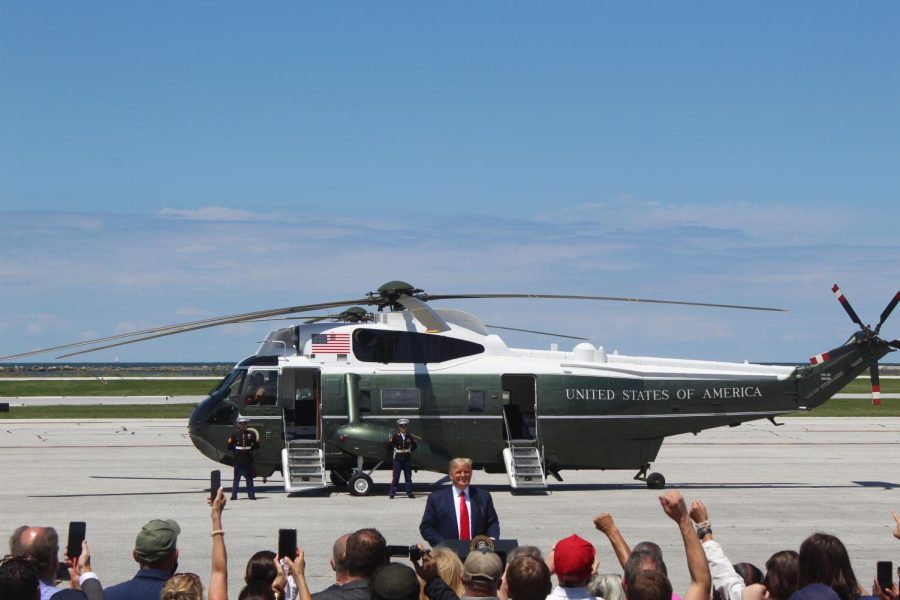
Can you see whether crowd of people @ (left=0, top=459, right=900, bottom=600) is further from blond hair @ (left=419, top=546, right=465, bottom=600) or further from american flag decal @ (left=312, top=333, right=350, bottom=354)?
american flag decal @ (left=312, top=333, right=350, bottom=354)

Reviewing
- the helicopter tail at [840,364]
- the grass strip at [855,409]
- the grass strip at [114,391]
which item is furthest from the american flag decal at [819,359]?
the grass strip at [114,391]

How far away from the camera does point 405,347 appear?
2102 centimetres

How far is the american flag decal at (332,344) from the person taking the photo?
20875 mm

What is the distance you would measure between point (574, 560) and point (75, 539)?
3.00m

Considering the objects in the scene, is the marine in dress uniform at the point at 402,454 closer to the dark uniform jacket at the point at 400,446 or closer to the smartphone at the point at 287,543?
the dark uniform jacket at the point at 400,446

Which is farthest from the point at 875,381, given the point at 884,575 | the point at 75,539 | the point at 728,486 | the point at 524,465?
the point at 75,539

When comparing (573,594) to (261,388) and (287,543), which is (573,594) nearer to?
(287,543)

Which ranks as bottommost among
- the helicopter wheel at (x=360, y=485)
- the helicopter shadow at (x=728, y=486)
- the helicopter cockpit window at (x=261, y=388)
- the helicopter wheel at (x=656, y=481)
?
the helicopter shadow at (x=728, y=486)

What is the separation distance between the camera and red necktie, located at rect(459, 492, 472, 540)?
33.7 ft

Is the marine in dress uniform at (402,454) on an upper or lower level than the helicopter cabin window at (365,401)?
lower

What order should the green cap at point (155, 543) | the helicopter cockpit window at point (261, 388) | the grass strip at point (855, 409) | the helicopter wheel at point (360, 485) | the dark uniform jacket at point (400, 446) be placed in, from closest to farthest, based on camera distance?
the green cap at point (155, 543) → the dark uniform jacket at point (400, 446) → the helicopter wheel at point (360, 485) → the helicopter cockpit window at point (261, 388) → the grass strip at point (855, 409)

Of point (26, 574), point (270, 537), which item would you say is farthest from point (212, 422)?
point (26, 574)

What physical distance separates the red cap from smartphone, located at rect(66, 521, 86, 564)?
2.85m

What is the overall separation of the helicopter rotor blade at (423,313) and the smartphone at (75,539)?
12663 millimetres
